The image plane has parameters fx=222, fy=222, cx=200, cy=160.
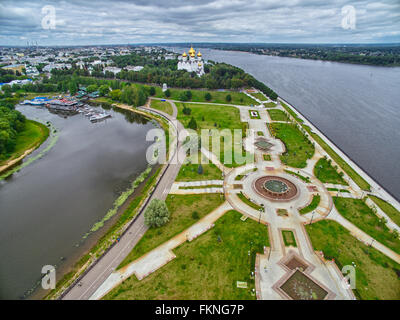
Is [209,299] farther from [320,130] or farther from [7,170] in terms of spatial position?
[320,130]

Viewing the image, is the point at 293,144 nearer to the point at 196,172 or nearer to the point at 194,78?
the point at 196,172

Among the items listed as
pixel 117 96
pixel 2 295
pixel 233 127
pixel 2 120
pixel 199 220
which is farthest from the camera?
pixel 117 96

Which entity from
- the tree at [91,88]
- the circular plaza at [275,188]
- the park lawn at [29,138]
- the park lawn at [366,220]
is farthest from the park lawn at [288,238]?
the tree at [91,88]

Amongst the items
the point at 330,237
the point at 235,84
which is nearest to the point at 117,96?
the point at 235,84

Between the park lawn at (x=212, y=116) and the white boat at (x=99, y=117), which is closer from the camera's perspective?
the park lawn at (x=212, y=116)

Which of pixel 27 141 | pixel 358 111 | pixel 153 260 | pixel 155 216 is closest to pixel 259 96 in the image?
pixel 358 111

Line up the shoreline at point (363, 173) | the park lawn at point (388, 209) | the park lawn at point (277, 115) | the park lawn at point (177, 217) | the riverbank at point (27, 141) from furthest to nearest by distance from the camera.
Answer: the park lawn at point (277, 115) < the riverbank at point (27, 141) < the shoreline at point (363, 173) < the park lawn at point (388, 209) < the park lawn at point (177, 217)

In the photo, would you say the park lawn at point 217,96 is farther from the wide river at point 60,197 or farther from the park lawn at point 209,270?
the park lawn at point 209,270
